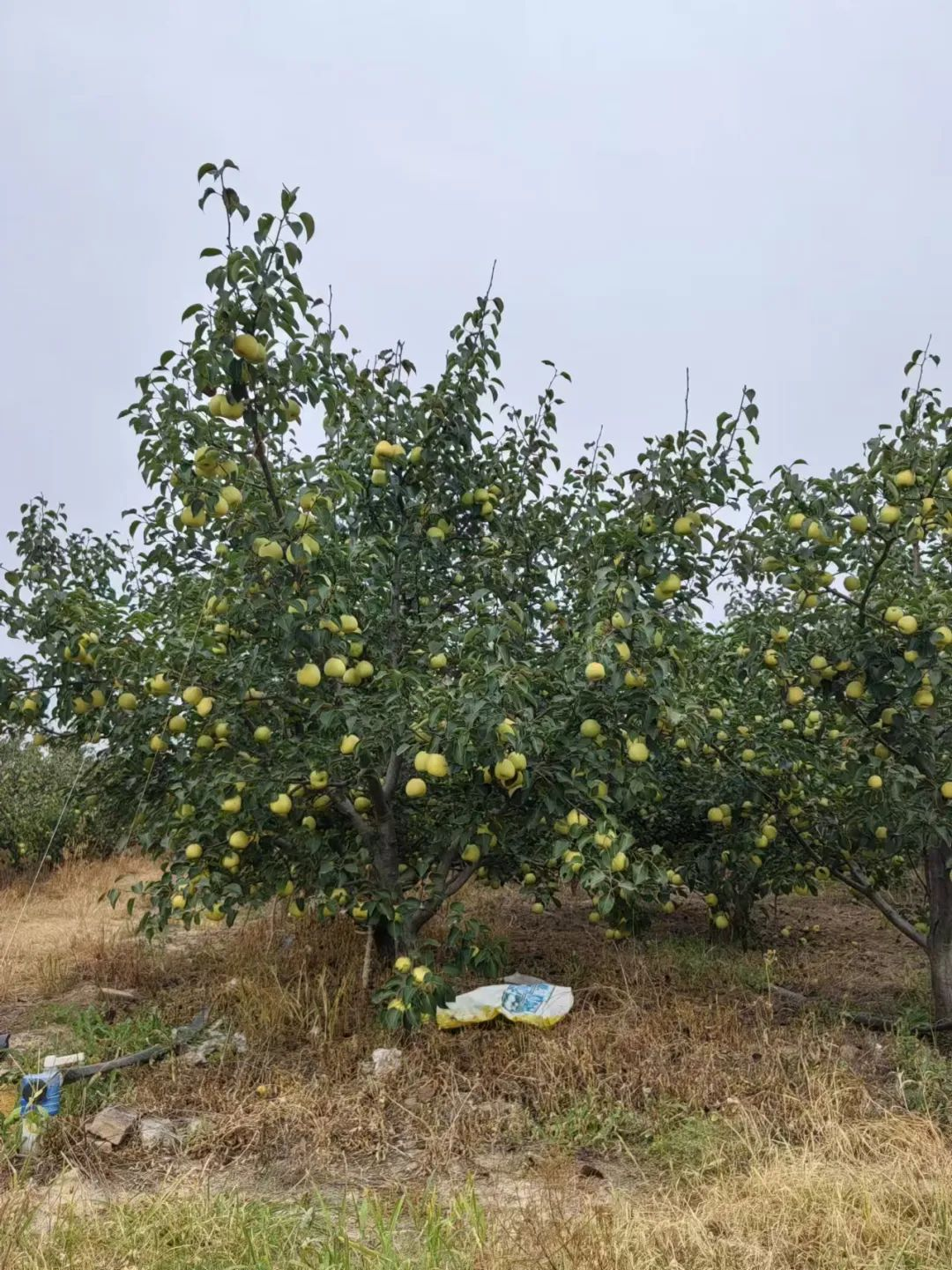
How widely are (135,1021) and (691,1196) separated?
9.02 ft

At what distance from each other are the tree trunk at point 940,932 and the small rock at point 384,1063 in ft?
7.79

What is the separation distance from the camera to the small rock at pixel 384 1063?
3777 millimetres

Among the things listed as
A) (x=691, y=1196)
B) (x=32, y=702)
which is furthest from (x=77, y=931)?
(x=691, y=1196)

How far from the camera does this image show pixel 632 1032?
3.93 meters

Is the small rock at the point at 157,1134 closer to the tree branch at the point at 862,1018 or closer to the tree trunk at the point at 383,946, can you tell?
the tree trunk at the point at 383,946

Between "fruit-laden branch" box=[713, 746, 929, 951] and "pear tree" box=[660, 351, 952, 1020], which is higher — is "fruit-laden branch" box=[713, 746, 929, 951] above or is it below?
below

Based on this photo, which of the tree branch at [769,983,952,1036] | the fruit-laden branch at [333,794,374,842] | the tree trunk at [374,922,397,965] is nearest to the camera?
the tree branch at [769,983,952,1036]

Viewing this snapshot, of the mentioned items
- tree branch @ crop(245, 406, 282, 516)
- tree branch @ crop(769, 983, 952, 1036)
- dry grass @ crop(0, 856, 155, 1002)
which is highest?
tree branch @ crop(245, 406, 282, 516)

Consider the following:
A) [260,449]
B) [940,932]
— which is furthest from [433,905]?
[940,932]

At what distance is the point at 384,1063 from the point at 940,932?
100.0 inches

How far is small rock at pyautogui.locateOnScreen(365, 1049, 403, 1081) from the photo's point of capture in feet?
12.4

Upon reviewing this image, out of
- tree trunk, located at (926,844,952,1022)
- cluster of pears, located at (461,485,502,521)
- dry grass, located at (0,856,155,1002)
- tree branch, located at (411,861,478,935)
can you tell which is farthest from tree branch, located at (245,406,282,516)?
tree trunk, located at (926,844,952,1022)

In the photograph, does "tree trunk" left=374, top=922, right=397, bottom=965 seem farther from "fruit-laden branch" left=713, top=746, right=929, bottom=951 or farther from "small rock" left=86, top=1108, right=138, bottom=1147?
"fruit-laden branch" left=713, top=746, right=929, bottom=951

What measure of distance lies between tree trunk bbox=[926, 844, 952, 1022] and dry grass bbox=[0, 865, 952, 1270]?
0.39 metres
